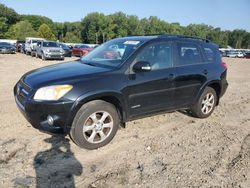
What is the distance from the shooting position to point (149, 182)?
3.87m

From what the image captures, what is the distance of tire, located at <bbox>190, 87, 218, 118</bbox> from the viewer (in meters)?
6.55

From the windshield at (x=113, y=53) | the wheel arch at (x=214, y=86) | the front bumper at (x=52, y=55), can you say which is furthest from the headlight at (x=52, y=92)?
the front bumper at (x=52, y=55)

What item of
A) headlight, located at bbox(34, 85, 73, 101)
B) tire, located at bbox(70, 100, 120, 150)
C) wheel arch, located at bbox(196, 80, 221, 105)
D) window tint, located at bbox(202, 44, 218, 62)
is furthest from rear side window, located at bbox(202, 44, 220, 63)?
headlight, located at bbox(34, 85, 73, 101)

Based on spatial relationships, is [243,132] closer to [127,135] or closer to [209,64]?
[209,64]

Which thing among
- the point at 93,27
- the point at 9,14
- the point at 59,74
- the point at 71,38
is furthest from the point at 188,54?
the point at 9,14

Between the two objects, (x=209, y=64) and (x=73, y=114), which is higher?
(x=209, y=64)

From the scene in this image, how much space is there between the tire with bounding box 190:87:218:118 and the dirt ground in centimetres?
25

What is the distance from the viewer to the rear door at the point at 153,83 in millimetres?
5164

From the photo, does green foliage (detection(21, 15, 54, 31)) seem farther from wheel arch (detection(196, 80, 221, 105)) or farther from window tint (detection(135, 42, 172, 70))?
window tint (detection(135, 42, 172, 70))

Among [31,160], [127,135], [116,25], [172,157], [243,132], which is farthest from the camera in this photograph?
[116,25]

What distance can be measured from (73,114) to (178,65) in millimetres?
2433

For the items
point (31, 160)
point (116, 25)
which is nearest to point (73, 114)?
point (31, 160)

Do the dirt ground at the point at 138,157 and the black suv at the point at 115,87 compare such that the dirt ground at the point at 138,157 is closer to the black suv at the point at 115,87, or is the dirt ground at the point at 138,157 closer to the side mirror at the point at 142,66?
the black suv at the point at 115,87

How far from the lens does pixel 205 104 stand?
6734 millimetres
